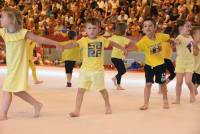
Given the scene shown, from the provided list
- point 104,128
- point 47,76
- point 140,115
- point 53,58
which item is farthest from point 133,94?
point 53,58

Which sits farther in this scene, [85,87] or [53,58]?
[53,58]

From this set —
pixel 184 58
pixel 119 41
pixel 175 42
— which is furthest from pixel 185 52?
pixel 119 41

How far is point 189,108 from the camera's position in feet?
22.3

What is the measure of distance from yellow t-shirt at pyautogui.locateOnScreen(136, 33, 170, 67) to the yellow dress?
1.79 meters

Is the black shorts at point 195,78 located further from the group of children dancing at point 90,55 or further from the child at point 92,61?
the child at point 92,61

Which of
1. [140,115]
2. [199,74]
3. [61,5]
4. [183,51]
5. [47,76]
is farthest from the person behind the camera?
[61,5]

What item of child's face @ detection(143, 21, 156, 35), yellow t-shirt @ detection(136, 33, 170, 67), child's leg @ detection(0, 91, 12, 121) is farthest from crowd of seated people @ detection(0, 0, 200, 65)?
child's leg @ detection(0, 91, 12, 121)

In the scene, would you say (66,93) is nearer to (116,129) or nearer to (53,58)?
(116,129)

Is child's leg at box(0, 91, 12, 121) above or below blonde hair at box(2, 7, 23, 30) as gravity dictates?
below

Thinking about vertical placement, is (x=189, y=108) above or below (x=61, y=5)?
below

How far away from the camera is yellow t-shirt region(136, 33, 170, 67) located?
6703 mm

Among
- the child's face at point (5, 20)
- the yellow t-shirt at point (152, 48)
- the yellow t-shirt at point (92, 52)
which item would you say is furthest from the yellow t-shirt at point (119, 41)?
the child's face at point (5, 20)

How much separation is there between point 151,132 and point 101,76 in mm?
1456

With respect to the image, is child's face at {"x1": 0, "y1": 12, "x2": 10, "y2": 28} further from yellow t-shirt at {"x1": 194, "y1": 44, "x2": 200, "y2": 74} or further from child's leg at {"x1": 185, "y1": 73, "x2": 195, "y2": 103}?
yellow t-shirt at {"x1": 194, "y1": 44, "x2": 200, "y2": 74}
